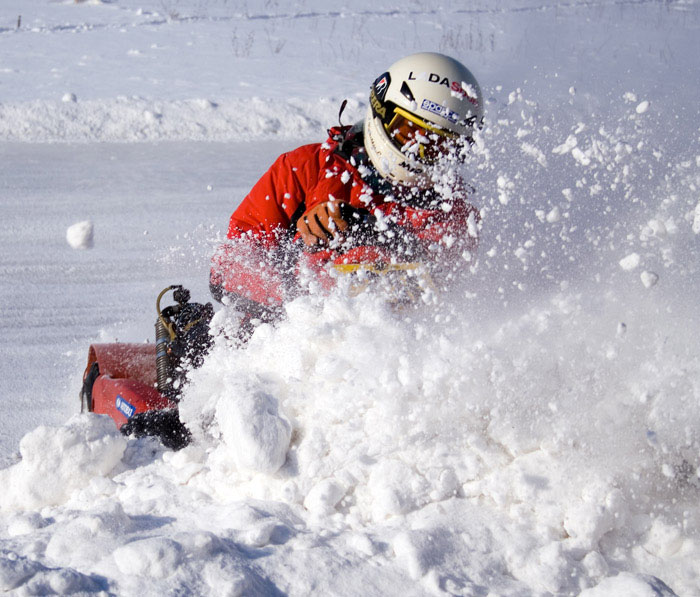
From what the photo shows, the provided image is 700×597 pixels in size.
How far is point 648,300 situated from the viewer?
9.77 feet

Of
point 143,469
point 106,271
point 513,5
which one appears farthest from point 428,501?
point 513,5

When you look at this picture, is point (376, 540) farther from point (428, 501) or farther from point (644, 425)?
point (644, 425)

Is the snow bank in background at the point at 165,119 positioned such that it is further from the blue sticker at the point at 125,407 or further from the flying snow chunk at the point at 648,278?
the flying snow chunk at the point at 648,278

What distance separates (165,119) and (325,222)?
5.84m

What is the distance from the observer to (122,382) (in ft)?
10.6

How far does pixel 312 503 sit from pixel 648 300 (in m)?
1.53

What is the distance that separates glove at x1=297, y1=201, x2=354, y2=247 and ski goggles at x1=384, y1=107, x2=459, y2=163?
1.12 ft

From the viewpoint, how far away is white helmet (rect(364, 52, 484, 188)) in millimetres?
3088

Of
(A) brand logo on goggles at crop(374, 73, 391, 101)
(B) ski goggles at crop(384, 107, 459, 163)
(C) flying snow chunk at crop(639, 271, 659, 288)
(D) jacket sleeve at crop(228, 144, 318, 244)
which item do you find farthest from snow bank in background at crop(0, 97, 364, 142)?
(C) flying snow chunk at crop(639, 271, 659, 288)

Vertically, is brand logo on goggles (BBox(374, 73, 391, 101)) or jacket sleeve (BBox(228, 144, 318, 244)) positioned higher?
brand logo on goggles (BBox(374, 73, 391, 101))

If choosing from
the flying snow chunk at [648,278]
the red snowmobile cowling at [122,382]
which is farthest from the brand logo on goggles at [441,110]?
the red snowmobile cowling at [122,382]

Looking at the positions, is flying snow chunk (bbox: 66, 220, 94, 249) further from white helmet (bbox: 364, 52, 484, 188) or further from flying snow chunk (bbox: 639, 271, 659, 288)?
flying snow chunk (bbox: 639, 271, 659, 288)

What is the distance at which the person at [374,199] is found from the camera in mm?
3096

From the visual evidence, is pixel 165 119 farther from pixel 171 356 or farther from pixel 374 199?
pixel 171 356
